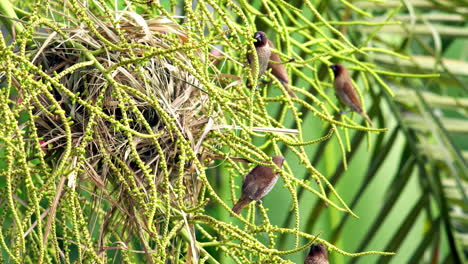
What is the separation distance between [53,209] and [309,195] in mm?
845

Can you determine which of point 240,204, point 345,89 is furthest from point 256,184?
point 345,89

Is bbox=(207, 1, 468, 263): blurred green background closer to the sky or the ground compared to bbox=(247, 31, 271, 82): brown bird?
closer to the ground

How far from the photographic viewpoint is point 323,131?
127 cm

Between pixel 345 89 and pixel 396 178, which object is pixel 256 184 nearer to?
pixel 345 89

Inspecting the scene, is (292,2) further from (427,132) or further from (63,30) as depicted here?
(63,30)

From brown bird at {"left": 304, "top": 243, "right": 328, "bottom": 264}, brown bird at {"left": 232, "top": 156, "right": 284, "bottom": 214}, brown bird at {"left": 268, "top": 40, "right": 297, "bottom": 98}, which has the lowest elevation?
brown bird at {"left": 304, "top": 243, "right": 328, "bottom": 264}

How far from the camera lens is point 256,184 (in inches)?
26.3

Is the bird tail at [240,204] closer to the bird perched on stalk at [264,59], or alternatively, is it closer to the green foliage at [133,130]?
the green foliage at [133,130]

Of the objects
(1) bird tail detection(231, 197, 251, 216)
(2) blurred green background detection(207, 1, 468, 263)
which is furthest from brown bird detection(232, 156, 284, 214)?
(2) blurred green background detection(207, 1, 468, 263)

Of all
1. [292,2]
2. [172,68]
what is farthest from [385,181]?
[172,68]

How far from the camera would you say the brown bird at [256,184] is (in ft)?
2.19

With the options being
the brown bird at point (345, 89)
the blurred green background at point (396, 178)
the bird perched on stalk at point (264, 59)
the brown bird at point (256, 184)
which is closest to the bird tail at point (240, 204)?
the brown bird at point (256, 184)

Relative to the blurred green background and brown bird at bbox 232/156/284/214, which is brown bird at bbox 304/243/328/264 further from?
the blurred green background

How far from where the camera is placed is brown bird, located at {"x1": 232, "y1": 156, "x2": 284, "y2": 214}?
2.19 feet
